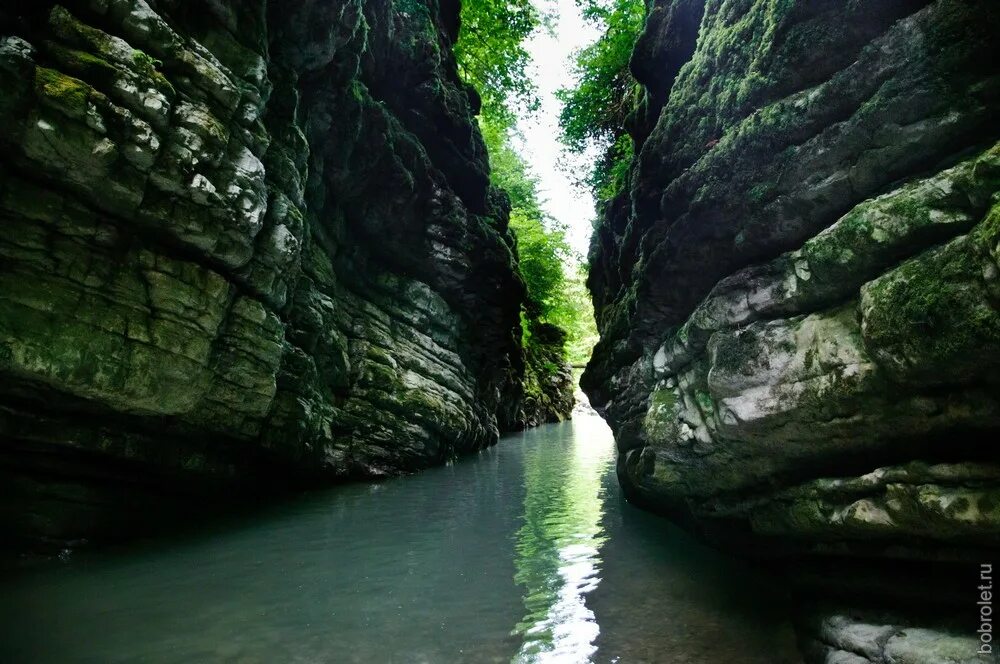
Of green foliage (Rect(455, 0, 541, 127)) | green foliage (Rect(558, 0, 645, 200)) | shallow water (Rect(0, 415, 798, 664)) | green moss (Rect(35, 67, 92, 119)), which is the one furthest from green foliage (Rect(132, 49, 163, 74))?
green foliage (Rect(455, 0, 541, 127))

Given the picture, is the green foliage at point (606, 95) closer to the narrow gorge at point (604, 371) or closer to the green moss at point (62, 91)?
the narrow gorge at point (604, 371)

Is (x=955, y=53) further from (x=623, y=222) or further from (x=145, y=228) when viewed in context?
(x=623, y=222)

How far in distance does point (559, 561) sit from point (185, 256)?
7584 mm

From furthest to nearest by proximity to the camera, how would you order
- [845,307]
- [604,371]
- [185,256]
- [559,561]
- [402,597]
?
1. [604,371]
2. [185,256]
3. [559,561]
4. [402,597]
5. [845,307]

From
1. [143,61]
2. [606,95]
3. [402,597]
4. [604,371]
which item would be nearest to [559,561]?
[402,597]

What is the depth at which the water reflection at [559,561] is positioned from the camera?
17.6 ft

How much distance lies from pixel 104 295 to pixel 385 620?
19.6ft

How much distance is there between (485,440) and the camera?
2394cm

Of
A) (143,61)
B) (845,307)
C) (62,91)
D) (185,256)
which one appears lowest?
(845,307)

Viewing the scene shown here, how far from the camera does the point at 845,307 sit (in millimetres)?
4844

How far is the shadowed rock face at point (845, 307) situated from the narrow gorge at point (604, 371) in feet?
0.10

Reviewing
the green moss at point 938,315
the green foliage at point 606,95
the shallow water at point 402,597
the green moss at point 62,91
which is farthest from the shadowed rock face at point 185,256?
the green moss at point 938,315

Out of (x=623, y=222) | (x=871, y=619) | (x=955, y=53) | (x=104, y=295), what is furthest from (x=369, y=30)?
(x=871, y=619)

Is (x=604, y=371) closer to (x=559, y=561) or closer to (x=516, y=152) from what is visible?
(x=559, y=561)
